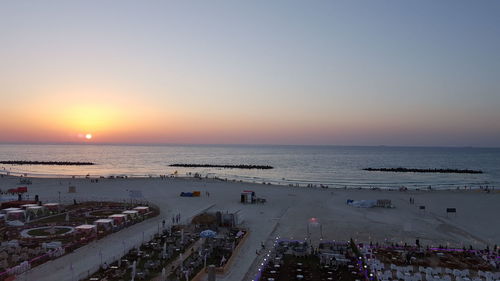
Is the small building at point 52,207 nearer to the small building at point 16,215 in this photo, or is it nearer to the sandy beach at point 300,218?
the small building at point 16,215

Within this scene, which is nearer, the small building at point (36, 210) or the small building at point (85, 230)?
the small building at point (85, 230)

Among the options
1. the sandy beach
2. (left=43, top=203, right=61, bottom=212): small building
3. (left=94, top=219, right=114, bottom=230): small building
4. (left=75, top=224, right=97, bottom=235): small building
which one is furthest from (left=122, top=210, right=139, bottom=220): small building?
(left=43, top=203, right=61, bottom=212): small building

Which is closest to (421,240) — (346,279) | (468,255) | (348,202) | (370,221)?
(468,255)

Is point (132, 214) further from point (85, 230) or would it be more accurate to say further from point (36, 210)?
point (36, 210)

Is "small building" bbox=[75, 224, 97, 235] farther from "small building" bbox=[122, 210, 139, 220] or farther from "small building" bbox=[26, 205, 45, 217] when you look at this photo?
"small building" bbox=[26, 205, 45, 217]

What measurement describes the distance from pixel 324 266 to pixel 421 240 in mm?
9063

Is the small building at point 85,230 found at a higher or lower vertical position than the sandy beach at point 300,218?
higher

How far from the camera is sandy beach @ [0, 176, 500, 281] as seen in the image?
61.8ft

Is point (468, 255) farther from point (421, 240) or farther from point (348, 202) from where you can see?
point (348, 202)

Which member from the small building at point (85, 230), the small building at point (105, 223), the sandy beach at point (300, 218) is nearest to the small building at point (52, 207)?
the sandy beach at point (300, 218)

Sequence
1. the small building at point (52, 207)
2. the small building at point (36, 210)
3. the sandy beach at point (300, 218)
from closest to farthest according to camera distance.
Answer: the sandy beach at point (300, 218), the small building at point (36, 210), the small building at point (52, 207)

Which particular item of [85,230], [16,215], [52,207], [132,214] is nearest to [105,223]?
[85,230]

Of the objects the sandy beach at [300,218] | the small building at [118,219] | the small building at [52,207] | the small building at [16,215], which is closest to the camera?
the sandy beach at [300,218]

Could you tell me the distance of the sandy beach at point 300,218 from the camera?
18.8 metres
